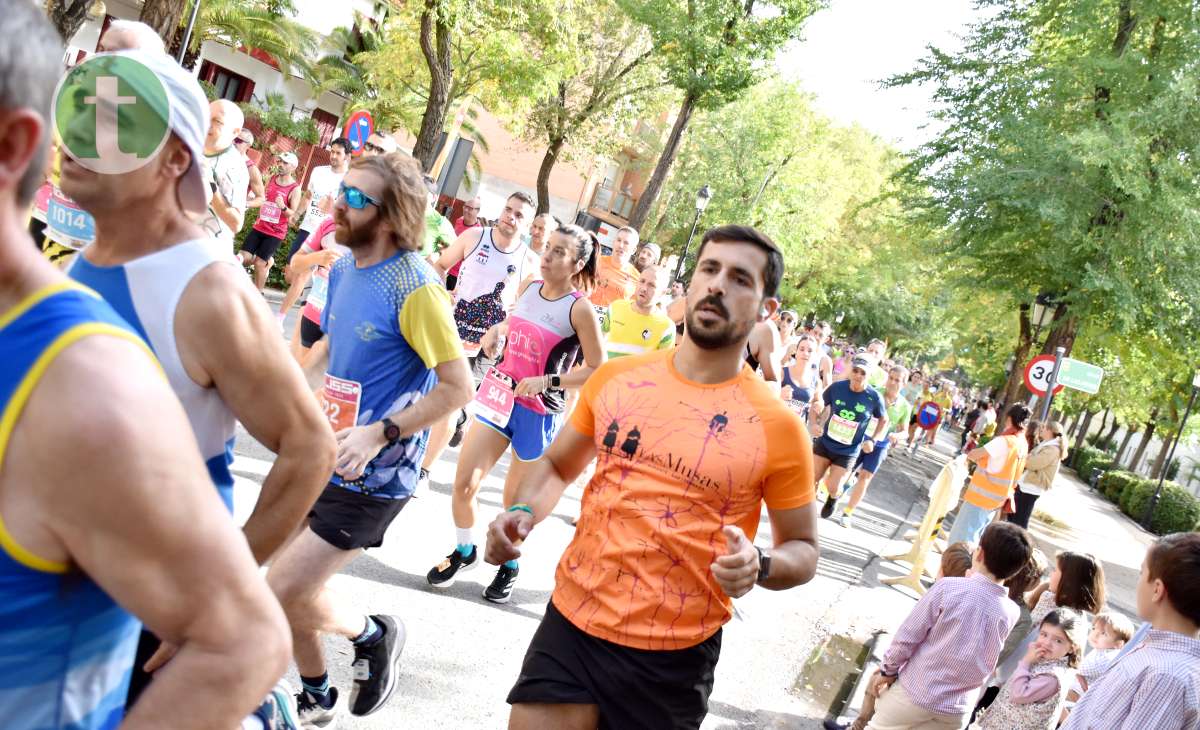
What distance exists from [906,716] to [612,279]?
257 inches

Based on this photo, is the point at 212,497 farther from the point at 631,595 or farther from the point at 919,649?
the point at 919,649

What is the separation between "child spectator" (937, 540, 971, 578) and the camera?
5.66 m

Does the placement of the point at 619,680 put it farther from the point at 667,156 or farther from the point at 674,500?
the point at 667,156

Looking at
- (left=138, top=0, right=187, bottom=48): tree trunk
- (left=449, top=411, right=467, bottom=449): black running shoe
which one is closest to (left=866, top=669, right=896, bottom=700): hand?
(left=449, top=411, right=467, bottom=449): black running shoe

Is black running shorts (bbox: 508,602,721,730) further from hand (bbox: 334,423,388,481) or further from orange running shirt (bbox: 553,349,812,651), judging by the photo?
hand (bbox: 334,423,388,481)

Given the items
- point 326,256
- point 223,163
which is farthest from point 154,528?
point 326,256

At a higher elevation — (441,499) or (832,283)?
(832,283)

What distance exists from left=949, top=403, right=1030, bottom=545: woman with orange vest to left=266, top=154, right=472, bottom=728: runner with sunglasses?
24.8ft

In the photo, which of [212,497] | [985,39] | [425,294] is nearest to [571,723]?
[425,294]

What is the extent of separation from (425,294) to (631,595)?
53.8 inches

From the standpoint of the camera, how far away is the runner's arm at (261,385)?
6.32 ft

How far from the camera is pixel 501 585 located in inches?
223

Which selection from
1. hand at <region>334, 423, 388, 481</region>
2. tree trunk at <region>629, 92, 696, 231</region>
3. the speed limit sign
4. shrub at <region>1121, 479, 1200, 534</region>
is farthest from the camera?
shrub at <region>1121, 479, 1200, 534</region>

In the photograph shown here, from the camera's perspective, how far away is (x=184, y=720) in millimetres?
1216
